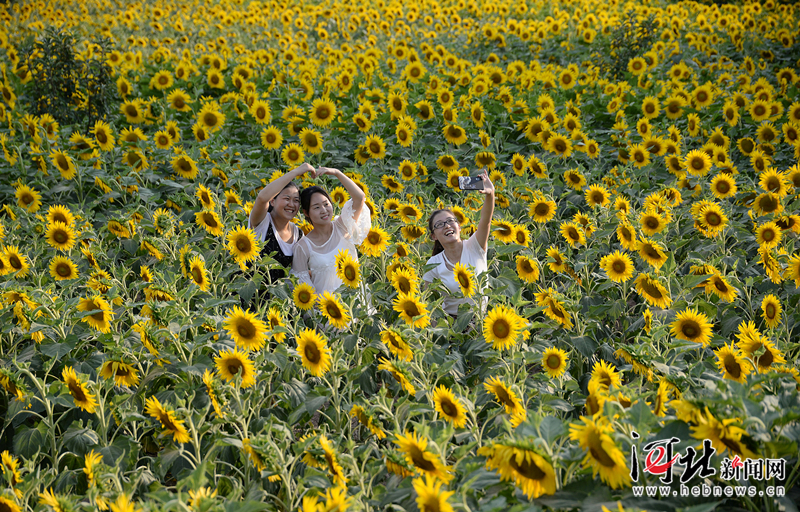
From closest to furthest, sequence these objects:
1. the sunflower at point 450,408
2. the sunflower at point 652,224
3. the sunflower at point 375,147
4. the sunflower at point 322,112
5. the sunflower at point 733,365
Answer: the sunflower at point 450,408 → the sunflower at point 733,365 → the sunflower at point 652,224 → the sunflower at point 375,147 → the sunflower at point 322,112

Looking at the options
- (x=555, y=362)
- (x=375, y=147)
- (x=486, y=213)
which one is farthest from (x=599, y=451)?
(x=375, y=147)

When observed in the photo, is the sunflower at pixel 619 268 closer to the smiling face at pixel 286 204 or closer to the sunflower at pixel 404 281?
the sunflower at pixel 404 281

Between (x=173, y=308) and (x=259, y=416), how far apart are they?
707 mm

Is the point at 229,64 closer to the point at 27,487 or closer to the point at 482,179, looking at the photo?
the point at 482,179

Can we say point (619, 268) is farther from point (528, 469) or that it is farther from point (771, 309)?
point (528, 469)

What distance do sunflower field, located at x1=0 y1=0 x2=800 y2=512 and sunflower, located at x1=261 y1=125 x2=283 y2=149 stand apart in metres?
0.24

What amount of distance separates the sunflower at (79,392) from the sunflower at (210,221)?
1.78 meters

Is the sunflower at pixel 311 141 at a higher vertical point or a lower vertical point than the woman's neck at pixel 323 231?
higher

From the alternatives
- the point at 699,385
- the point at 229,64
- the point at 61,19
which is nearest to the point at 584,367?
the point at 699,385

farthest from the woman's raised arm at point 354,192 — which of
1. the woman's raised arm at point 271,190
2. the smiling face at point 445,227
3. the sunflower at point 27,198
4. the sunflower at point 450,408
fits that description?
the sunflower at point 27,198

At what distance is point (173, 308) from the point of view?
300 centimetres

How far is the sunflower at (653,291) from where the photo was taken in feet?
11.4

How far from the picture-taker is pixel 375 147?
21.1 feet

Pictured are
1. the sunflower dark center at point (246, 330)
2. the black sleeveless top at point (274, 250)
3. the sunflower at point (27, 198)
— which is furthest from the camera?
the sunflower at point (27, 198)
